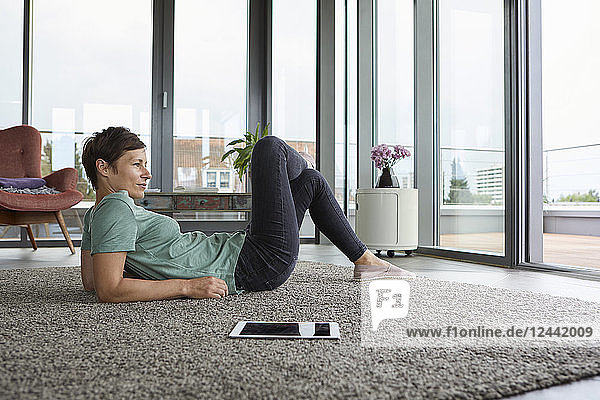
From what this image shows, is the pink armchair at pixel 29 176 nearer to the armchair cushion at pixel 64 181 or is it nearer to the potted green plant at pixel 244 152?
the armchair cushion at pixel 64 181

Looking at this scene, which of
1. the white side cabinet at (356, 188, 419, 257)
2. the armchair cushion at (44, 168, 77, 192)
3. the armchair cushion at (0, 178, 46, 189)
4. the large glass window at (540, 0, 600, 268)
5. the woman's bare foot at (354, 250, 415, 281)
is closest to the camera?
the woman's bare foot at (354, 250, 415, 281)

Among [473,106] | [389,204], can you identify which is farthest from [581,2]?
[389,204]

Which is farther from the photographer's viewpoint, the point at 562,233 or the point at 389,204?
the point at 562,233

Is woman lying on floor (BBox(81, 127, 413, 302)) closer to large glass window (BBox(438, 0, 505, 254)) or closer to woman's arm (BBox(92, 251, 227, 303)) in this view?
woman's arm (BBox(92, 251, 227, 303))

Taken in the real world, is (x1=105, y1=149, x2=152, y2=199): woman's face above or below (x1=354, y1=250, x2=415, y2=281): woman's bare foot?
above

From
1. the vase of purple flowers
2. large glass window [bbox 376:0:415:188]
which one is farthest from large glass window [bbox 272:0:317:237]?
the vase of purple flowers

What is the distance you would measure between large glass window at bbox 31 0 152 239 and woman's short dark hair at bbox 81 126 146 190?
366 cm

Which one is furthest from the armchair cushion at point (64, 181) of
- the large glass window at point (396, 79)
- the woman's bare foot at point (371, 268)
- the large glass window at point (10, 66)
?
the woman's bare foot at point (371, 268)

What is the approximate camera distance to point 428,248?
3.94 m

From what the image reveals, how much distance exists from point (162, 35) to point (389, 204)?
312 centimetres

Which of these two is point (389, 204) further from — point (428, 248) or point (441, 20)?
point (441, 20)

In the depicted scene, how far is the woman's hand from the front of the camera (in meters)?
1.75

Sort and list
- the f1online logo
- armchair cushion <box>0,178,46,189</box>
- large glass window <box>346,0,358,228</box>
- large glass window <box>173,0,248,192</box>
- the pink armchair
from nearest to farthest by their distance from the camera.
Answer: the f1online logo < the pink armchair < armchair cushion <box>0,178,46,189</box> < large glass window <box>346,0,358,228</box> < large glass window <box>173,0,248,192</box>

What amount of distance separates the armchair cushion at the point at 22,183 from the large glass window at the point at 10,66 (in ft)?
4.33
